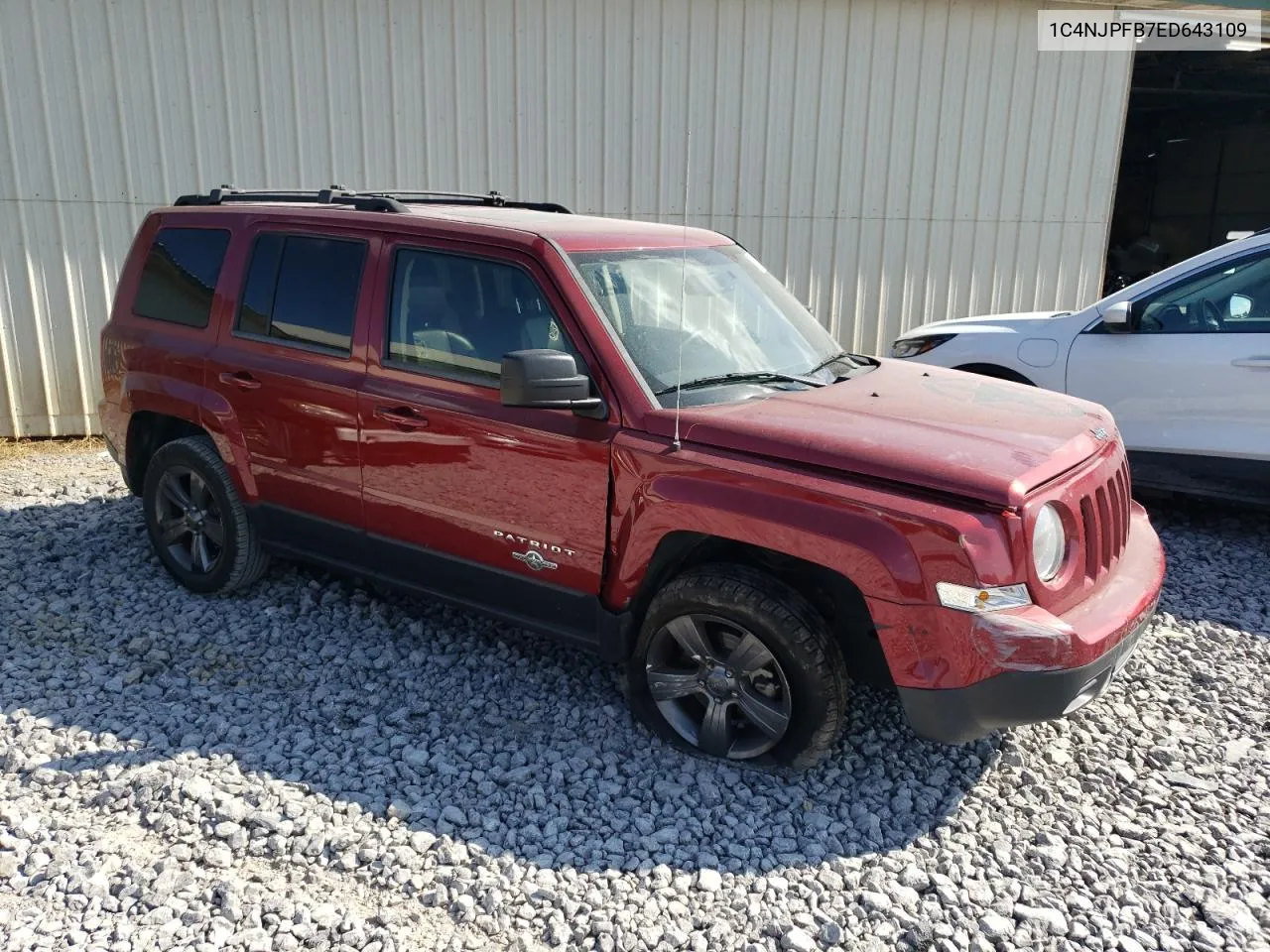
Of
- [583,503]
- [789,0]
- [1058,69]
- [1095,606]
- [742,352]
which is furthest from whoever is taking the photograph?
[1058,69]

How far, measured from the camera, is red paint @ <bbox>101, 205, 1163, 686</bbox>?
3.02 meters

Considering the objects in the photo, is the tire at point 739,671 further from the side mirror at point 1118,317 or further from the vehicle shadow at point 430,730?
the side mirror at point 1118,317

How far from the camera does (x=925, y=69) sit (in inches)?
359

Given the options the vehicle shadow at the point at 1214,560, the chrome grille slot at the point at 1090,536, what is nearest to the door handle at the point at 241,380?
the chrome grille slot at the point at 1090,536

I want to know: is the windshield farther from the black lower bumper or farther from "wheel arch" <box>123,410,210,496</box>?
"wheel arch" <box>123,410,210,496</box>

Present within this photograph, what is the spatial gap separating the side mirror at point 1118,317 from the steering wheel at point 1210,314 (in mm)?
390

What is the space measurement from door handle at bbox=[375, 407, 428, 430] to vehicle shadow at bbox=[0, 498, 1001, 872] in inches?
42.0

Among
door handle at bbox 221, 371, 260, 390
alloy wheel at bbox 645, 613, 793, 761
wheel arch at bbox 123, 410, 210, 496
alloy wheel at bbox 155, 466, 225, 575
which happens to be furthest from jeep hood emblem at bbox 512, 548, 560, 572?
wheel arch at bbox 123, 410, 210, 496

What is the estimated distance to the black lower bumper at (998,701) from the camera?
2990 millimetres

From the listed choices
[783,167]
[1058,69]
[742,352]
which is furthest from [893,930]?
[1058,69]

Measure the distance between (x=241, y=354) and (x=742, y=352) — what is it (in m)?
2.34

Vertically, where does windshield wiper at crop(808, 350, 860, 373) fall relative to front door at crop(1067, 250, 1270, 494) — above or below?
above

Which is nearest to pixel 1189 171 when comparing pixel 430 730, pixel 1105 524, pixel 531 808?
pixel 1105 524

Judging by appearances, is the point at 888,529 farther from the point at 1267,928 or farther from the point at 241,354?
the point at 241,354
